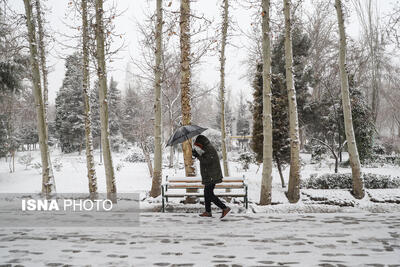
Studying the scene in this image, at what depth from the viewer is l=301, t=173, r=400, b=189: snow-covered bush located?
498 inches

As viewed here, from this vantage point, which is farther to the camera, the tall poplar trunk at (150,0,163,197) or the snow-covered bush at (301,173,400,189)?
the snow-covered bush at (301,173,400,189)

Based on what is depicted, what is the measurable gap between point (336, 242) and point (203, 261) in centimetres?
241

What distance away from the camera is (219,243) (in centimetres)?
473

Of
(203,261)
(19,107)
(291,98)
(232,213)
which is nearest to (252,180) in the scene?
(291,98)

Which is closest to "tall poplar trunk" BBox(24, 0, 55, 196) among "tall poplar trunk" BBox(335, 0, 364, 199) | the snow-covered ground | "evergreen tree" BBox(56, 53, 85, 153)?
the snow-covered ground

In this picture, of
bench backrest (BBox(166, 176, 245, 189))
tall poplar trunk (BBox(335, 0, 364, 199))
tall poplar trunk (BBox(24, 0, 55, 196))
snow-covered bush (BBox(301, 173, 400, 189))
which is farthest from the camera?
snow-covered bush (BBox(301, 173, 400, 189))

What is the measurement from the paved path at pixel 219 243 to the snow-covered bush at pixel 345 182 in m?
6.63

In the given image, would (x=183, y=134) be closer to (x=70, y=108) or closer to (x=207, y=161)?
(x=207, y=161)

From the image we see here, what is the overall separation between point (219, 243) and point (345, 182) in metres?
10.2

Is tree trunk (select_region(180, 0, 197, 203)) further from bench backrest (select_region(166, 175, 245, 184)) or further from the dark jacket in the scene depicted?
the dark jacket

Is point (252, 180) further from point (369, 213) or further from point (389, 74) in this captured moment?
point (389, 74)

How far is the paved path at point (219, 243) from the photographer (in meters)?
4.05

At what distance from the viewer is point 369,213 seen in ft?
21.6

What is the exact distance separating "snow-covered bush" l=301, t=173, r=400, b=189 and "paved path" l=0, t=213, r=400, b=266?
663 centimetres
